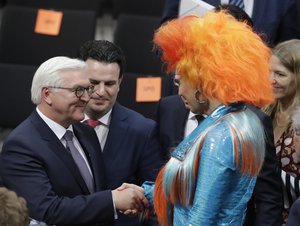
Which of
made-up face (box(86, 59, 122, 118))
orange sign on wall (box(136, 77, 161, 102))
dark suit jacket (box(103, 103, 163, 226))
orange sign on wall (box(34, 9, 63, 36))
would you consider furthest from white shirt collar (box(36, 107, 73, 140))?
orange sign on wall (box(34, 9, 63, 36))

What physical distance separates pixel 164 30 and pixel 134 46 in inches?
101

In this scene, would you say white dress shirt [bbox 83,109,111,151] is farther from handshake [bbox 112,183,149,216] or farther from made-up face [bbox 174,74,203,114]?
made-up face [bbox 174,74,203,114]

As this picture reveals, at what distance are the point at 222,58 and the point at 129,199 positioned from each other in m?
0.88

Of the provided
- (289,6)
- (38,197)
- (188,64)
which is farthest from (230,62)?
(289,6)

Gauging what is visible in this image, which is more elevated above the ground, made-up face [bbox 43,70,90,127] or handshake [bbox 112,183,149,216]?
made-up face [bbox 43,70,90,127]

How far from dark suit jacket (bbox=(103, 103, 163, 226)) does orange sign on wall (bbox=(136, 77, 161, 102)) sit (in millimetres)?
1176

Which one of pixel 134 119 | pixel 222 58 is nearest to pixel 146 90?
pixel 134 119

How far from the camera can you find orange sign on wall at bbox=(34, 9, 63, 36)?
523cm

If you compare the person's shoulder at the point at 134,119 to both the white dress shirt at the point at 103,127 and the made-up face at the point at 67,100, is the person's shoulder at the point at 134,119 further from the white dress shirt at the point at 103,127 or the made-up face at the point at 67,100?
the made-up face at the point at 67,100

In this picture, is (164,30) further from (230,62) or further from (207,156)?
(207,156)

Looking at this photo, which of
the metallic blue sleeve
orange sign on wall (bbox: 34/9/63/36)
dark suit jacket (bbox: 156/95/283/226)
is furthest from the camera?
orange sign on wall (bbox: 34/9/63/36)

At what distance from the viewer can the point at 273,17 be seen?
4297 mm

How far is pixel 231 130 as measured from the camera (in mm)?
2373

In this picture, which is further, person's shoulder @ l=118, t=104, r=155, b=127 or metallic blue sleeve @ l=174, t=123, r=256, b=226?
person's shoulder @ l=118, t=104, r=155, b=127
